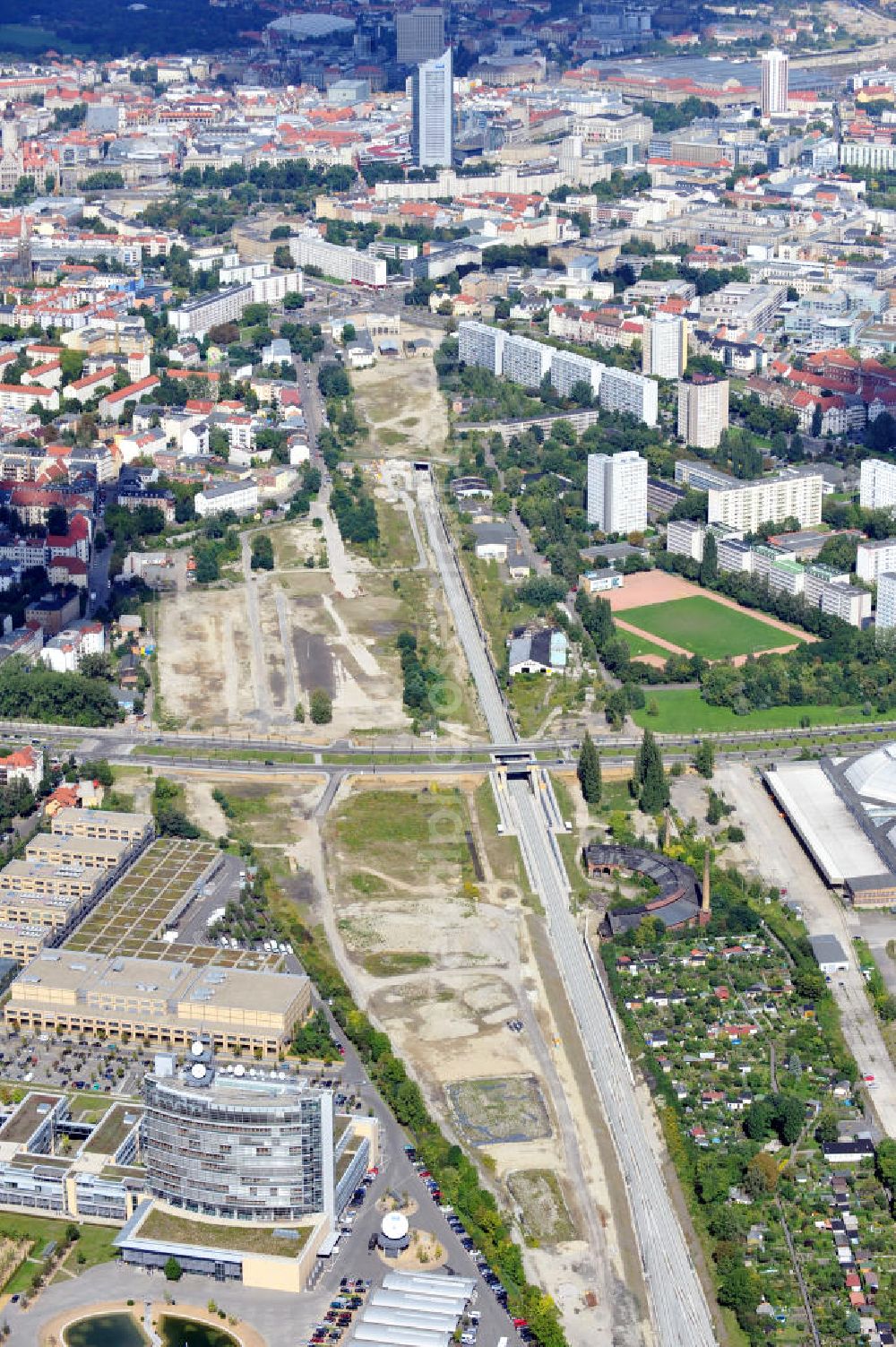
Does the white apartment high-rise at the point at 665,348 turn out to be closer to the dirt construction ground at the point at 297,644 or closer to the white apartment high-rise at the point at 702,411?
A: the white apartment high-rise at the point at 702,411

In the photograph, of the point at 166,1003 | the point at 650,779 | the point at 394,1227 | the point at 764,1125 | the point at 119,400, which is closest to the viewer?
the point at 394,1227

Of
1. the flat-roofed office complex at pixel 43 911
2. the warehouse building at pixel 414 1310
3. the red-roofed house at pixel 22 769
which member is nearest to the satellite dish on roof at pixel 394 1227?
the warehouse building at pixel 414 1310

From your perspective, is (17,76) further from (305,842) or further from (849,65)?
(305,842)

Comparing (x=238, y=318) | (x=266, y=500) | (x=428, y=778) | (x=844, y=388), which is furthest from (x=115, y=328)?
(x=428, y=778)

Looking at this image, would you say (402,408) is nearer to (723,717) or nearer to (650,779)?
(723,717)

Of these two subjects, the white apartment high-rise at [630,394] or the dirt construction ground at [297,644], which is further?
the white apartment high-rise at [630,394]

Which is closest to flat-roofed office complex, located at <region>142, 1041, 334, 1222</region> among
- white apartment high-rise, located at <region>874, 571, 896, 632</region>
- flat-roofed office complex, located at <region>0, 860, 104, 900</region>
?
flat-roofed office complex, located at <region>0, 860, 104, 900</region>

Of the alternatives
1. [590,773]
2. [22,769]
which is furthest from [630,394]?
[22,769]
